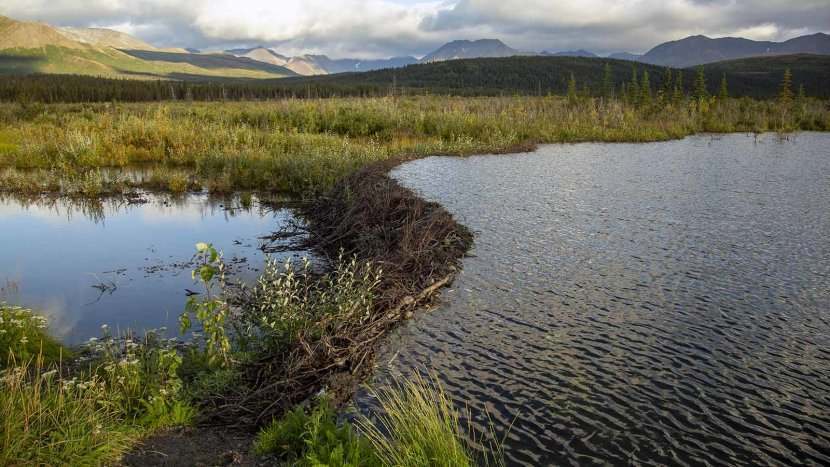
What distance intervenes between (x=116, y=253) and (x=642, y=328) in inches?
373

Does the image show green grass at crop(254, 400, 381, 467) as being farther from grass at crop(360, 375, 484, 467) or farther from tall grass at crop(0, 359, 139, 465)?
tall grass at crop(0, 359, 139, 465)

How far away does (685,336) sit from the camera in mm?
6141

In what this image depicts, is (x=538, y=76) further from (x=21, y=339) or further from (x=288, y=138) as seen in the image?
(x=21, y=339)

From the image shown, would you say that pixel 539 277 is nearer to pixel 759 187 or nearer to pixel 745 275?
pixel 745 275

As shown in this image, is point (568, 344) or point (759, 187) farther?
point (759, 187)

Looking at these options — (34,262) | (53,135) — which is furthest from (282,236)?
(53,135)

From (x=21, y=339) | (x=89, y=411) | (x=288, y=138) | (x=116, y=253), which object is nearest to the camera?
(x=89, y=411)

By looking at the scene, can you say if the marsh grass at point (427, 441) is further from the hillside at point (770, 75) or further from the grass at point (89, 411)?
the hillside at point (770, 75)

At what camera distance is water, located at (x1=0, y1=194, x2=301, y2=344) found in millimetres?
8258

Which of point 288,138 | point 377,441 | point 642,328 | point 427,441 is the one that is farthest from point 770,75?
point 427,441

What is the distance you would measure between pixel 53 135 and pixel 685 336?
25.4 meters

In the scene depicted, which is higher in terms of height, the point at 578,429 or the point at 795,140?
the point at 795,140

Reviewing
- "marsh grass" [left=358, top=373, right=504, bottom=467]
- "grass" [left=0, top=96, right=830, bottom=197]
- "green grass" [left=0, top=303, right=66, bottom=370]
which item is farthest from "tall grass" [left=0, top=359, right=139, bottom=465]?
"grass" [left=0, top=96, right=830, bottom=197]

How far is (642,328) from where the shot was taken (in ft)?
20.9
